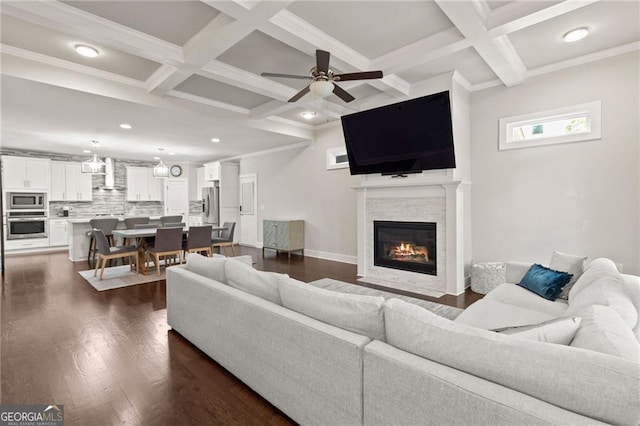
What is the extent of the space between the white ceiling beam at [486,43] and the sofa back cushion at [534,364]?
2578 millimetres

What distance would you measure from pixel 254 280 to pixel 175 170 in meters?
9.47

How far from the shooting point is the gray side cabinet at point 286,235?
703 cm

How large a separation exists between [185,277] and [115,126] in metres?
4.45

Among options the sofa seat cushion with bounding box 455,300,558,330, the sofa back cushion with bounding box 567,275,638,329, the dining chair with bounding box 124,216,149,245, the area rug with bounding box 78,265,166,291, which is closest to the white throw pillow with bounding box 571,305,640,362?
the sofa back cushion with bounding box 567,275,638,329

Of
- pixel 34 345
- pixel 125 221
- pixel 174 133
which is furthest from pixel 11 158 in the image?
pixel 34 345

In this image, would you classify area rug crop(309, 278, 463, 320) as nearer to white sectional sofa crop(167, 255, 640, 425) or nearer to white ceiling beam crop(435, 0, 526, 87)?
white sectional sofa crop(167, 255, 640, 425)

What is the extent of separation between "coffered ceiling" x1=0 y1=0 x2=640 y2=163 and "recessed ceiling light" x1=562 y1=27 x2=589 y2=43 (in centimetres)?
7

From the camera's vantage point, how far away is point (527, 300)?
2.63 metres

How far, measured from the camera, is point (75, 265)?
629 cm

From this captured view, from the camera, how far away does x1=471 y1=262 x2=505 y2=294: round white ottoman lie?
4.16 m

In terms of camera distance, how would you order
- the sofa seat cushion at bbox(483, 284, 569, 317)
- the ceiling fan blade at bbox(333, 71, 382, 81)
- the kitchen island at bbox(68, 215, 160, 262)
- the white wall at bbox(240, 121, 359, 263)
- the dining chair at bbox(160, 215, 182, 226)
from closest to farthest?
the sofa seat cushion at bbox(483, 284, 569, 317), the ceiling fan blade at bbox(333, 71, 382, 81), the white wall at bbox(240, 121, 359, 263), the kitchen island at bbox(68, 215, 160, 262), the dining chair at bbox(160, 215, 182, 226)

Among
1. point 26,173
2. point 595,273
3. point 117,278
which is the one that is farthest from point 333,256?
point 26,173

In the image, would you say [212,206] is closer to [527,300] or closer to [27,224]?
[27,224]

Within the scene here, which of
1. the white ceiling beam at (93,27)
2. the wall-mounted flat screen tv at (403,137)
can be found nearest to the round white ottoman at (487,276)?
the wall-mounted flat screen tv at (403,137)
